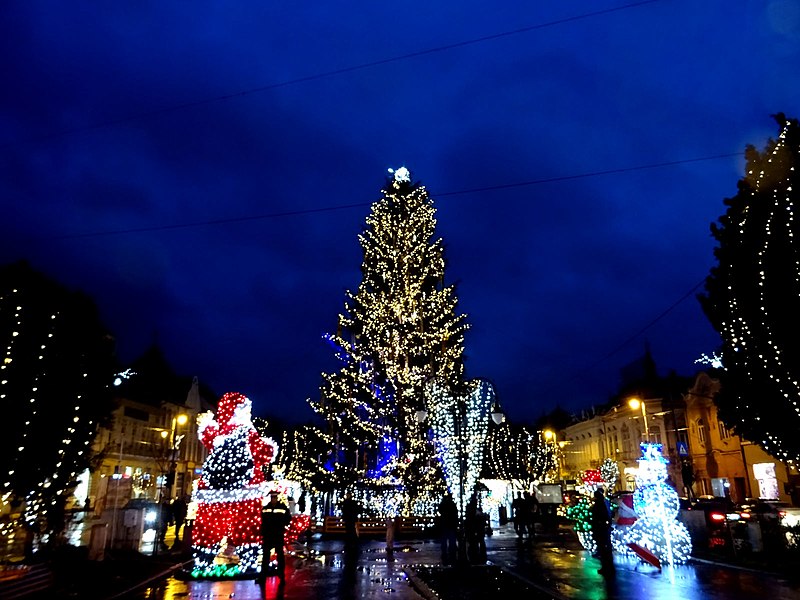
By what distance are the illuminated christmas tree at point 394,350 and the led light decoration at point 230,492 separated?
1361 cm

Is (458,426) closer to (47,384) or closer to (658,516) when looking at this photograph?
(658,516)

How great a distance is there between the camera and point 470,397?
67.7ft

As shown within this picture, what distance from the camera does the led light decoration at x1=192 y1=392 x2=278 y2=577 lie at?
A: 41.6ft

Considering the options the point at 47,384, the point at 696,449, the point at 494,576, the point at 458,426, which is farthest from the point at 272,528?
the point at 696,449

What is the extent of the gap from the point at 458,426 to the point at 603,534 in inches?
223

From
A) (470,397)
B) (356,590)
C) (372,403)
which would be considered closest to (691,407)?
(372,403)

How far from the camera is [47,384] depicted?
1294 centimetres

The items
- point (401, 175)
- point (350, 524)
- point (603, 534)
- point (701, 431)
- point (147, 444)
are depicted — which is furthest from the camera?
point (147, 444)

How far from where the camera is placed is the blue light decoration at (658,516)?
14.5 m

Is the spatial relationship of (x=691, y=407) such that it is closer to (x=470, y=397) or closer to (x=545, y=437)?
(x=545, y=437)

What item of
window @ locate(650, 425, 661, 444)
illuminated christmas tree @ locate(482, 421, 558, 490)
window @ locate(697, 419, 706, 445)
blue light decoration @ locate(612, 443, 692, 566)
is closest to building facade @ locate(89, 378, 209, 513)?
illuminated christmas tree @ locate(482, 421, 558, 490)

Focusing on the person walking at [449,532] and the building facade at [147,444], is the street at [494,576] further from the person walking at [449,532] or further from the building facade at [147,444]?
the building facade at [147,444]

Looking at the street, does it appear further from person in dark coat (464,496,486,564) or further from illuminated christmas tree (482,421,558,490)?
illuminated christmas tree (482,421,558,490)

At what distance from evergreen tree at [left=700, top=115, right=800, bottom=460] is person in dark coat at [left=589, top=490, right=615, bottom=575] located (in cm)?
499
